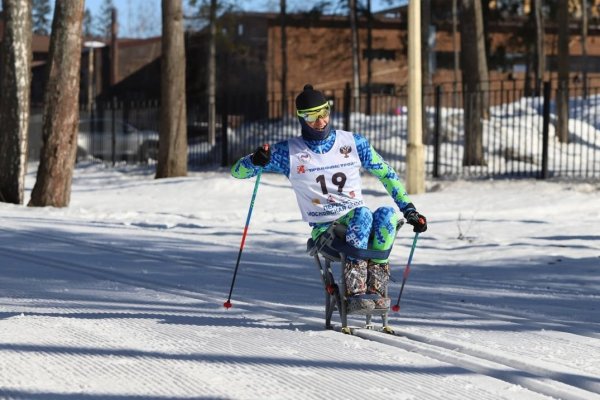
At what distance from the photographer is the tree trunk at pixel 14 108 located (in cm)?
1978

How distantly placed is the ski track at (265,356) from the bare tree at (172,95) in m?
17.2

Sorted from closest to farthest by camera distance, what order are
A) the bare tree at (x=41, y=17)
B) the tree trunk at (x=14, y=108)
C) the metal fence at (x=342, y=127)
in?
the tree trunk at (x=14, y=108) → the metal fence at (x=342, y=127) → the bare tree at (x=41, y=17)

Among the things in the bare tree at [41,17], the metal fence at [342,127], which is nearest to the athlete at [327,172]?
the metal fence at [342,127]

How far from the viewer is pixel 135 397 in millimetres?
5363

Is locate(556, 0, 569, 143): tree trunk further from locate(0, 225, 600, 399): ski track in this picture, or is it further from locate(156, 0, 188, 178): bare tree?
locate(0, 225, 600, 399): ski track

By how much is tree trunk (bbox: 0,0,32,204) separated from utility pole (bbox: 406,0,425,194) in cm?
627

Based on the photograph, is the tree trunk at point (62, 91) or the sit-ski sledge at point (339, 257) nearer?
the sit-ski sledge at point (339, 257)

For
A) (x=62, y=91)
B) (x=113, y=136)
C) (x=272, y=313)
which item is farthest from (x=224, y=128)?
(x=272, y=313)

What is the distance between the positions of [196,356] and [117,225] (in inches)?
399

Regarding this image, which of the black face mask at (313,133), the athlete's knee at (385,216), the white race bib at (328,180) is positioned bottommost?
the athlete's knee at (385,216)

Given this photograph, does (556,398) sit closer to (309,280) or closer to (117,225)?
(309,280)

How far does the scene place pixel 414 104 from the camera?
2016cm

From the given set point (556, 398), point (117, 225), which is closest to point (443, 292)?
point (556, 398)

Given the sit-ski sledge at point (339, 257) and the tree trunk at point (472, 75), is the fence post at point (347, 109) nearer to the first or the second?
the tree trunk at point (472, 75)
